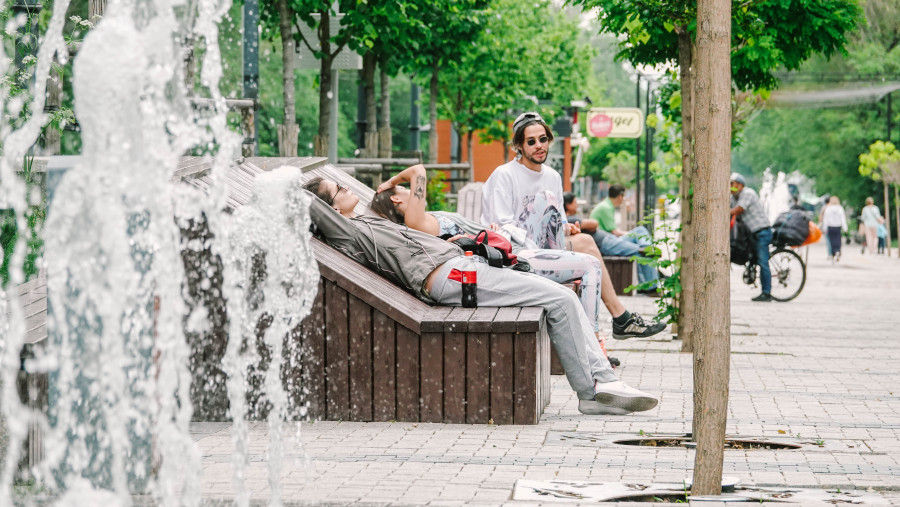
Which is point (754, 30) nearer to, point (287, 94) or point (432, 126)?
point (287, 94)

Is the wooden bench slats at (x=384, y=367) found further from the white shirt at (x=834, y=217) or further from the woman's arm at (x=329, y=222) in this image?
the white shirt at (x=834, y=217)

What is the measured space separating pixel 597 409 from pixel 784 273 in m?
11.1

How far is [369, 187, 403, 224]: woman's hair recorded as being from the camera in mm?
7262

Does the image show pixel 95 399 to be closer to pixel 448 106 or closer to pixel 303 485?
pixel 303 485

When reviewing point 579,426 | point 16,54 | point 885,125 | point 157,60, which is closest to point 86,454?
point 157,60

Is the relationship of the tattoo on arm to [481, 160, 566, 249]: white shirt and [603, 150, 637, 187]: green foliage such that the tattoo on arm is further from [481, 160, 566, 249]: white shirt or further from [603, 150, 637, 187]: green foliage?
[603, 150, 637, 187]: green foliage

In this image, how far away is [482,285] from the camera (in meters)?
6.68

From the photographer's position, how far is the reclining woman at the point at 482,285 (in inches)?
259

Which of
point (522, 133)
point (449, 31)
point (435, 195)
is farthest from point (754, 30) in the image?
point (449, 31)

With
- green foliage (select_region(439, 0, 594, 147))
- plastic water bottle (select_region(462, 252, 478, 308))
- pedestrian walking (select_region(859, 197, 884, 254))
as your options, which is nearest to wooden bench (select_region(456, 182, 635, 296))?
green foliage (select_region(439, 0, 594, 147))

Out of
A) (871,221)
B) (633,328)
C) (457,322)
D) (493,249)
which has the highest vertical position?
(493,249)

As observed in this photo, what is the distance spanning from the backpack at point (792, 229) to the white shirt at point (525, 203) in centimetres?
921

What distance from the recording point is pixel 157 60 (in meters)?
4.05

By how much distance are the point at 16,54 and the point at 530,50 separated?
20.7 metres
